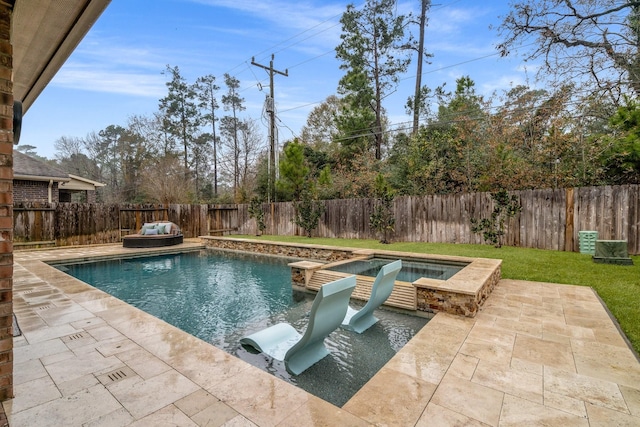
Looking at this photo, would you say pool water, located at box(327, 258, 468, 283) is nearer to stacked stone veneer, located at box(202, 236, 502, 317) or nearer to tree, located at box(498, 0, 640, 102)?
stacked stone veneer, located at box(202, 236, 502, 317)

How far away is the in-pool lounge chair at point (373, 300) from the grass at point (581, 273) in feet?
7.81

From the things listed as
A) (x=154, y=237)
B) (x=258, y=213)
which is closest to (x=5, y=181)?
(x=154, y=237)

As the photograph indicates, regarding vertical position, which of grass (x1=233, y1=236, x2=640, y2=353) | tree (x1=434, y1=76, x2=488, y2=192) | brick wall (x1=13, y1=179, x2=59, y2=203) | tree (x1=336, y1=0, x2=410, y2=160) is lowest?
grass (x1=233, y1=236, x2=640, y2=353)

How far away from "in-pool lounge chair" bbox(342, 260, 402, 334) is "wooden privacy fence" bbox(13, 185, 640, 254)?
711cm

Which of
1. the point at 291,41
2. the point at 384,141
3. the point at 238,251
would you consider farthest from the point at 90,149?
the point at 384,141

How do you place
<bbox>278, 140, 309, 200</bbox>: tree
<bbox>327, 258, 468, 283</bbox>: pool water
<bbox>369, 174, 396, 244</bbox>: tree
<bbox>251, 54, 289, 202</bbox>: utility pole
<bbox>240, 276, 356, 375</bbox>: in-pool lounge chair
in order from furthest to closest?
1. <bbox>251, 54, 289, 202</bbox>: utility pole
2. <bbox>278, 140, 309, 200</bbox>: tree
3. <bbox>369, 174, 396, 244</bbox>: tree
4. <bbox>327, 258, 468, 283</bbox>: pool water
5. <bbox>240, 276, 356, 375</bbox>: in-pool lounge chair

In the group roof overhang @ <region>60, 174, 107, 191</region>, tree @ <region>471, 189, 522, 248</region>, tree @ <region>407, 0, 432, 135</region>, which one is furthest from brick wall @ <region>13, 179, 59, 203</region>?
tree @ <region>407, 0, 432, 135</region>

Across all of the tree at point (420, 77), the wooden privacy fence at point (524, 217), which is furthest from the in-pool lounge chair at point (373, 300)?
the tree at point (420, 77)

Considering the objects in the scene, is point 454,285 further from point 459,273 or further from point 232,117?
point 232,117

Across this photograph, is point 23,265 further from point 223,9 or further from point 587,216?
point 587,216

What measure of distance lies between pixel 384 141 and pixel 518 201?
10807mm

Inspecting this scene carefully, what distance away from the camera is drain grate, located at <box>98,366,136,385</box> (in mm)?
2417

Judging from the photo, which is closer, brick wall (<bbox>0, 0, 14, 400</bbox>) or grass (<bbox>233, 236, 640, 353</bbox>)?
brick wall (<bbox>0, 0, 14, 400</bbox>)

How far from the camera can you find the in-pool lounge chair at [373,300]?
382 cm
